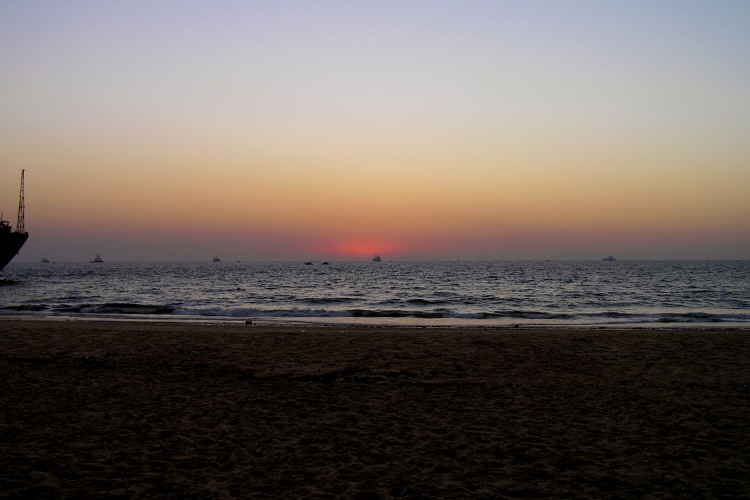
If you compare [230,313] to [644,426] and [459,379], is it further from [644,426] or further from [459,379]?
[644,426]

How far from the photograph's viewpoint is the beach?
242 inches

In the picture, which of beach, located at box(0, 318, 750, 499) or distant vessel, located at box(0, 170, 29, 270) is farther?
distant vessel, located at box(0, 170, 29, 270)

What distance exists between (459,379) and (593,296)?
132 ft

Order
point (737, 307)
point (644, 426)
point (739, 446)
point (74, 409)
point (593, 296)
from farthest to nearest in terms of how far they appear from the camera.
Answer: point (593, 296) → point (737, 307) → point (74, 409) → point (644, 426) → point (739, 446)

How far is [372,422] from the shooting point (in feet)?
28.0

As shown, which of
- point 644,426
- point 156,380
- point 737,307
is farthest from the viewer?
point 737,307

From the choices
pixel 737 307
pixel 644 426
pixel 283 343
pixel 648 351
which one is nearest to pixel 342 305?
pixel 283 343

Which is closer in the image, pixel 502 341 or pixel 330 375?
pixel 330 375

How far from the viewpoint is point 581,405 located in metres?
9.62

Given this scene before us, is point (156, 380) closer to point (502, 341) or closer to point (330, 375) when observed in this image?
point (330, 375)

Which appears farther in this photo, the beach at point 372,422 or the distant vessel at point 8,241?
the distant vessel at point 8,241

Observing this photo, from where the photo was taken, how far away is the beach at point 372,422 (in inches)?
242

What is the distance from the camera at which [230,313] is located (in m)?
32.9

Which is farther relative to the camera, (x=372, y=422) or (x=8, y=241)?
(x=8, y=241)
